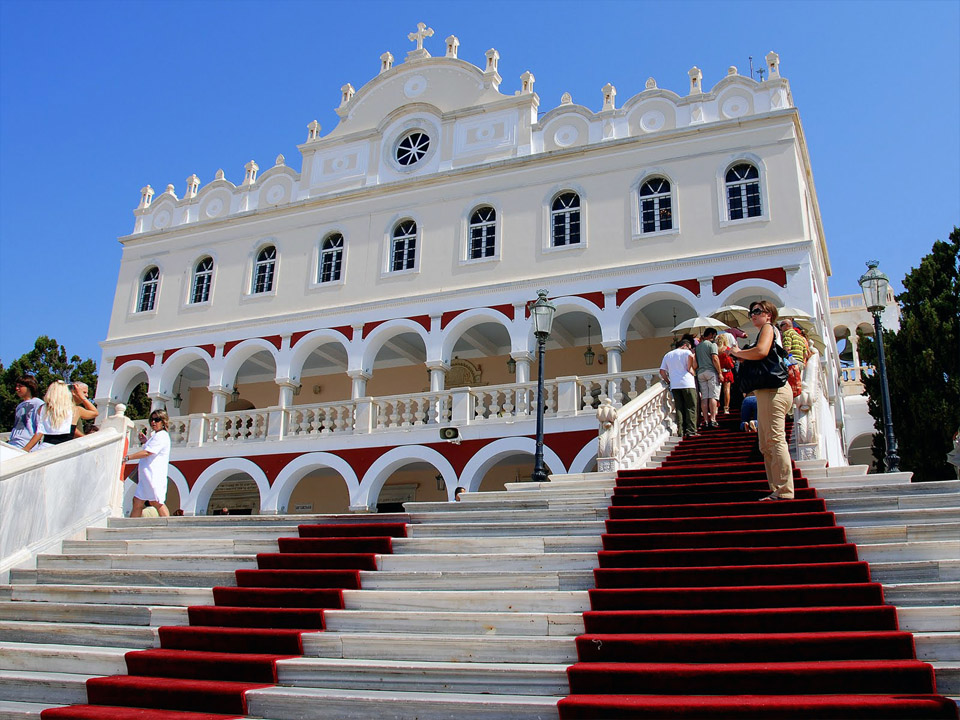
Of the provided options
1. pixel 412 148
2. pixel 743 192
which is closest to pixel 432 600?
pixel 743 192

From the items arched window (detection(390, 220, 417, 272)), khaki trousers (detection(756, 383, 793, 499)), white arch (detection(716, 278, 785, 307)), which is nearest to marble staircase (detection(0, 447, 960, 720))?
khaki trousers (detection(756, 383, 793, 499))

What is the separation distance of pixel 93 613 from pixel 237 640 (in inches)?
68.1

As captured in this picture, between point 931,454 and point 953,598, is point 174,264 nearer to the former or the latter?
point 931,454

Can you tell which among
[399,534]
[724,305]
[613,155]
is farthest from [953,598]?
[613,155]

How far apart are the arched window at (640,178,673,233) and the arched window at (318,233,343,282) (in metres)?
8.15

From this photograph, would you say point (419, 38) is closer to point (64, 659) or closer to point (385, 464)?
Result: point (385, 464)

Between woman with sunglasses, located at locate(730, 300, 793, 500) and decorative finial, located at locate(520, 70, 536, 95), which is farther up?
decorative finial, located at locate(520, 70, 536, 95)

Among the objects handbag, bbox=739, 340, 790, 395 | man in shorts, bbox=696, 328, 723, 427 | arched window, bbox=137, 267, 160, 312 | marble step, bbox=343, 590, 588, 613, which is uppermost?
arched window, bbox=137, 267, 160, 312

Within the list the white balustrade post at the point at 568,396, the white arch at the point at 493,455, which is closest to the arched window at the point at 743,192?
the white balustrade post at the point at 568,396

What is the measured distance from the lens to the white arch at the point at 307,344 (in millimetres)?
21094

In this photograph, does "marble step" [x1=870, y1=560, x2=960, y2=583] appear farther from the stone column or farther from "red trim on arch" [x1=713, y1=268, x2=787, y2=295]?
the stone column

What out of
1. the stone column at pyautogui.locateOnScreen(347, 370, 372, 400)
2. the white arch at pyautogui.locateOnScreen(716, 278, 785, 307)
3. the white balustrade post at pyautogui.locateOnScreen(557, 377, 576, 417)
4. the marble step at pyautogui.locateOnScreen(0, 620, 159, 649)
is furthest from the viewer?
the stone column at pyautogui.locateOnScreen(347, 370, 372, 400)

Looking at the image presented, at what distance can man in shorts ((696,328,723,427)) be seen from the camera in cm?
1237

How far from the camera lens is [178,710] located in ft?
17.1
